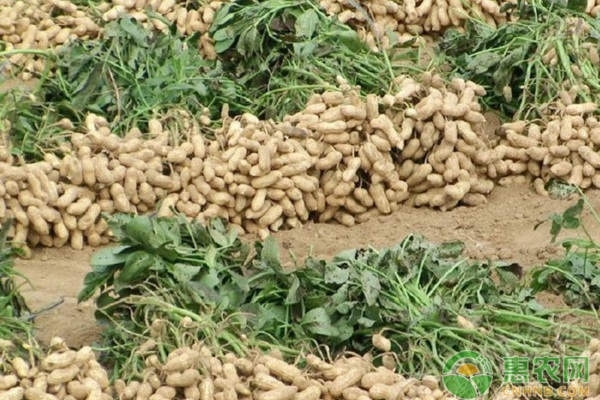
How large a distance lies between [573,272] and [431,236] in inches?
29.3

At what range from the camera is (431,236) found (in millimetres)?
5367

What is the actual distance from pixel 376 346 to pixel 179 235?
28.2 inches

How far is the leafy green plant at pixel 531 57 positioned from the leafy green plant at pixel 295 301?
4.51 ft

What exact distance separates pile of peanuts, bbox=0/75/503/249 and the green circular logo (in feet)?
4.22

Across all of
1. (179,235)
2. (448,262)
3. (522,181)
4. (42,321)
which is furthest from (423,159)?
(42,321)

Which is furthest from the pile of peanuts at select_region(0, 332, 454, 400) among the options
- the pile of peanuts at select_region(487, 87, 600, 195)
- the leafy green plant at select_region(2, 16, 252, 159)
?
the pile of peanuts at select_region(487, 87, 600, 195)

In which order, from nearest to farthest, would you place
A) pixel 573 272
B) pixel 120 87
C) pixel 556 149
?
pixel 573 272 < pixel 556 149 < pixel 120 87

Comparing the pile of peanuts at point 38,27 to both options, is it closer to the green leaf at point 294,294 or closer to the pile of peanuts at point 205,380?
the green leaf at point 294,294

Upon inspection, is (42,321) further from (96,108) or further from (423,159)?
(423,159)

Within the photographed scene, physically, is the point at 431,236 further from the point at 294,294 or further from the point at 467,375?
the point at 467,375

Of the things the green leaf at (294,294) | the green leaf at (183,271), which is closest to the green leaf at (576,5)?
the green leaf at (294,294)

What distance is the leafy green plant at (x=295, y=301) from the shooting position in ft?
13.8

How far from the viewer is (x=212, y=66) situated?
19.8 feet

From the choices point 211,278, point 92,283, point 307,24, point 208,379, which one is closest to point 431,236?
point 307,24
